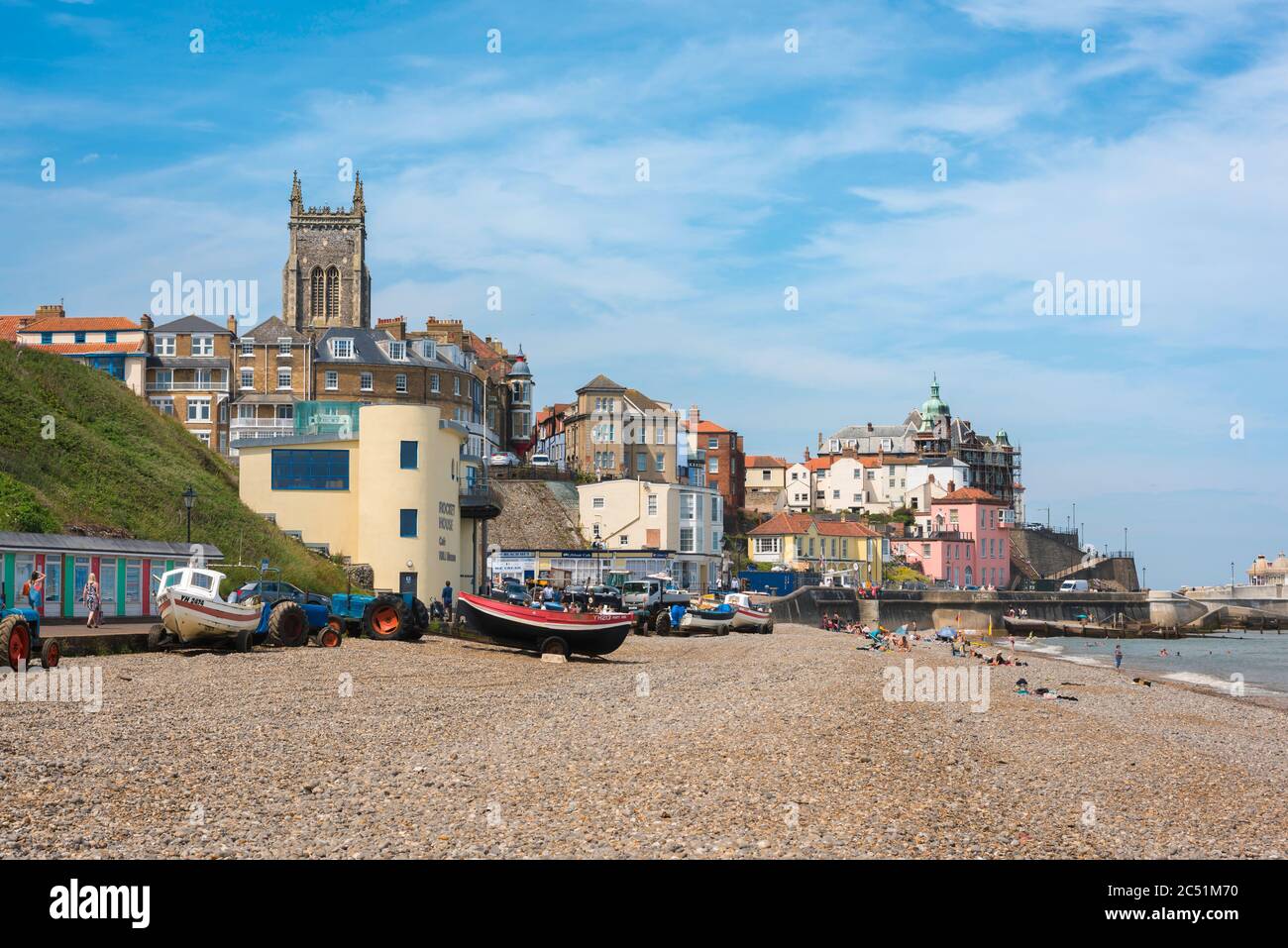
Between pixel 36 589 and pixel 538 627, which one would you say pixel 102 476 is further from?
pixel 538 627

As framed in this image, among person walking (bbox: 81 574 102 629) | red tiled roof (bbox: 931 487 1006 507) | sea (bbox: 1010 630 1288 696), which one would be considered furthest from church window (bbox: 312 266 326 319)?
person walking (bbox: 81 574 102 629)

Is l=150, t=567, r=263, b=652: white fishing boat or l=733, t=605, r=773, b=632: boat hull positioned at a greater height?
l=150, t=567, r=263, b=652: white fishing boat

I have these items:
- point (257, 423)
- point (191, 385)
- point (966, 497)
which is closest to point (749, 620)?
point (257, 423)

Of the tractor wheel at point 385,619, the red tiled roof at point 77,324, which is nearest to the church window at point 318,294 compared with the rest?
the red tiled roof at point 77,324

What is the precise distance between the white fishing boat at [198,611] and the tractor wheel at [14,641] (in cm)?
587

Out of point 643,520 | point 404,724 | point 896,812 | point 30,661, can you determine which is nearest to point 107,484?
point 30,661

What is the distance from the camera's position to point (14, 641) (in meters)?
23.7

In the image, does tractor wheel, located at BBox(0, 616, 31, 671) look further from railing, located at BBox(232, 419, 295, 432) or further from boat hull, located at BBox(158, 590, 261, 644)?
railing, located at BBox(232, 419, 295, 432)

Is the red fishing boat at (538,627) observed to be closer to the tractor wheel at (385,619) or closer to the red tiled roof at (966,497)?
the tractor wheel at (385,619)

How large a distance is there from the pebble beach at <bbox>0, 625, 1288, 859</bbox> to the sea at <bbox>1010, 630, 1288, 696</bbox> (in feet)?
76.4

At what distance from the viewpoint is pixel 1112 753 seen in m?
22.9

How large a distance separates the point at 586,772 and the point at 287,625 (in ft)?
65.4

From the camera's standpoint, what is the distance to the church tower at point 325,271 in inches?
5536

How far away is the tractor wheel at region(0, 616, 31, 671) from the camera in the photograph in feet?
77.4
